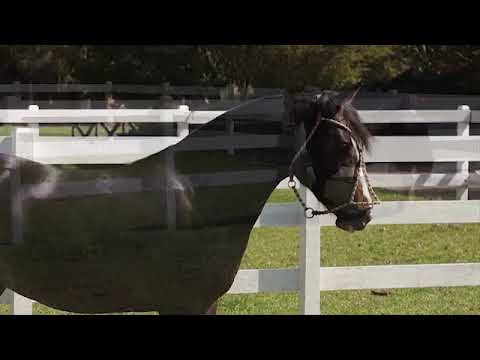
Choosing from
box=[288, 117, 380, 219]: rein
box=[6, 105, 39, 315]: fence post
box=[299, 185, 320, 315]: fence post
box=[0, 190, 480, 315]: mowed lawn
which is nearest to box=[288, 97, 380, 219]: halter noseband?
box=[288, 117, 380, 219]: rein

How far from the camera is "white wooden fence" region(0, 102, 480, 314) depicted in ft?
9.96

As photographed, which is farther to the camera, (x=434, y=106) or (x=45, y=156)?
(x=434, y=106)

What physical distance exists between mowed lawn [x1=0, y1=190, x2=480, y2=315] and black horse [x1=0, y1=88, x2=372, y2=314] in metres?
0.24

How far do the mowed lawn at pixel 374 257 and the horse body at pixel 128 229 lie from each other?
0.27 meters

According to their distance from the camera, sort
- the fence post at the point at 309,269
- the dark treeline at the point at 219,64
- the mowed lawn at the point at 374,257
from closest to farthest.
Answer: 1. the dark treeline at the point at 219,64
2. the mowed lawn at the point at 374,257
3. the fence post at the point at 309,269

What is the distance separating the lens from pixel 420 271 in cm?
377

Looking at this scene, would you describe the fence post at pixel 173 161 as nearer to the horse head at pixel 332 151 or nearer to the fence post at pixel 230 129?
the fence post at pixel 230 129

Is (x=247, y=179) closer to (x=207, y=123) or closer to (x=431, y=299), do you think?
(x=207, y=123)

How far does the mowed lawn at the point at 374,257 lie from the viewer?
346 centimetres

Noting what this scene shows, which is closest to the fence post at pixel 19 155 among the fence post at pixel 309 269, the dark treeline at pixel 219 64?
the dark treeline at pixel 219 64

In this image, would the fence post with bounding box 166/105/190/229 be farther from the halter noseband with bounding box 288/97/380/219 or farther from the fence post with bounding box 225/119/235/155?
the halter noseband with bounding box 288/97/380/219

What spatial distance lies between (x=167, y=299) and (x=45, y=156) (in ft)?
2.63

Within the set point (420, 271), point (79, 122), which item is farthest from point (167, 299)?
point (420, 271)

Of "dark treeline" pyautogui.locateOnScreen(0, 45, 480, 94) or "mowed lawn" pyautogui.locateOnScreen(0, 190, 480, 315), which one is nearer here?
"dark treeline" pyautogui.locateOnScreen(0, 45, 480, 94)
